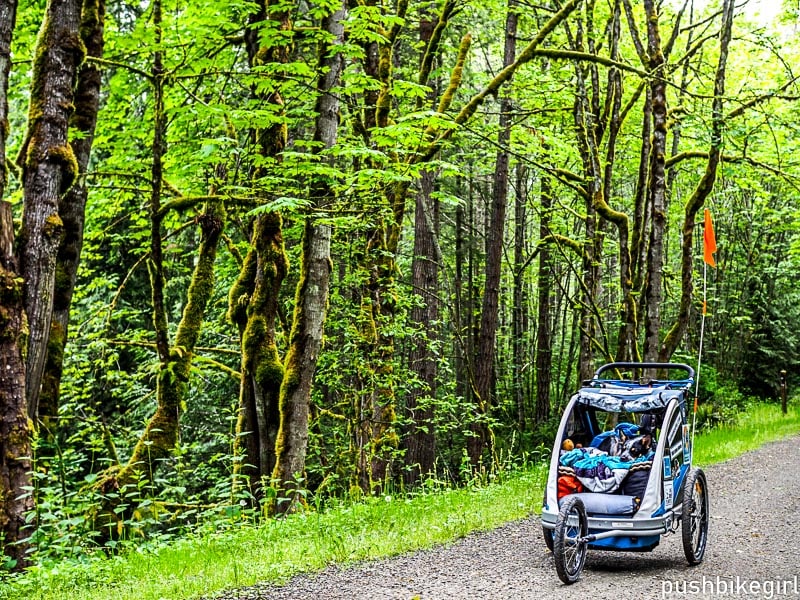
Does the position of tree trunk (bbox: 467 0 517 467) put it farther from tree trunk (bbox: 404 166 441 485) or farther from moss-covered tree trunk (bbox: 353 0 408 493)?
moss-covered tree trunk (bbox: 353 0 408 493)

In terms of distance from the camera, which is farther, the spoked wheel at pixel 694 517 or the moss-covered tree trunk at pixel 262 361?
the moss-covered tree trunk at pixel 262 361

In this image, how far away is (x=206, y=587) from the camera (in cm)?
581

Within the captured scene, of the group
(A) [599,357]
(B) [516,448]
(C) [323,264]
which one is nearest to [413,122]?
(C) [323,264]

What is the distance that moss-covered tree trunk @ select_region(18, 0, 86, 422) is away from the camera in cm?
798

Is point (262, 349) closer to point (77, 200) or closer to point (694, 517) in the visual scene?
point (77, 200)

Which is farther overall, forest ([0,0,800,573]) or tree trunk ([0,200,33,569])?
forest ([0,0,800,573])

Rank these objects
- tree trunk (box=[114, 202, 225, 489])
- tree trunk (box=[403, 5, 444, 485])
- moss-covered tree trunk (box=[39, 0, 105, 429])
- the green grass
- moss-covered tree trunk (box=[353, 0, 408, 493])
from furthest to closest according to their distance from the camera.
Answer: tree trunk (box=[403, 5, 444, 485]), the green grass, moss-covered tree trunk (box=[353, 0, 408, 493]), tree trunk (box=[114, 202, 225, 489]), moss-covered tree trunk (box=[39, 0, 105, 429])

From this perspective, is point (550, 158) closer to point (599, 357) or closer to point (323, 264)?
point (323, 264)

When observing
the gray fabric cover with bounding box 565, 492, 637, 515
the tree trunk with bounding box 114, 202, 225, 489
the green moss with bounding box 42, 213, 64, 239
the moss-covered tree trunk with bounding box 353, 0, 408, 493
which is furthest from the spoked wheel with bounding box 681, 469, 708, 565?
the tree trunk with bounding box 114, 202, 225, 489

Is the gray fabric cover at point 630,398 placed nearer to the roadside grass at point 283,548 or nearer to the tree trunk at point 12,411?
the roadside grass at point 283,548

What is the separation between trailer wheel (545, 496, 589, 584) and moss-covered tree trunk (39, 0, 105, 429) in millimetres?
6843

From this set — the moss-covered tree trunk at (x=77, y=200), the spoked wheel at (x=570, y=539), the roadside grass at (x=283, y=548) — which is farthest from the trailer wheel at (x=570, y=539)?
the moss-covered tree trunk at (x=77, y=200)

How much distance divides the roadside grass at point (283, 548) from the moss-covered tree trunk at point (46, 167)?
2.57 metres

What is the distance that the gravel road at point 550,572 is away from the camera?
5812 millimetres
